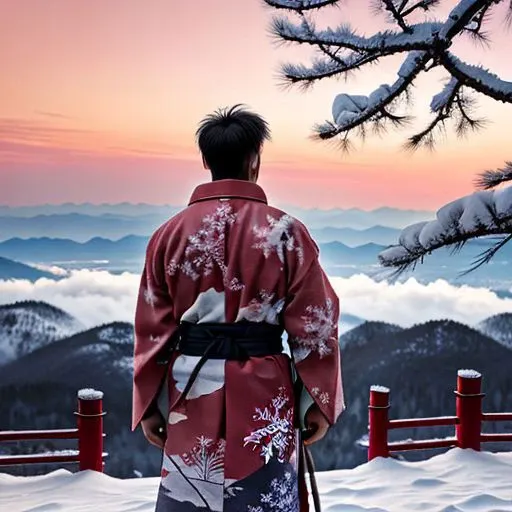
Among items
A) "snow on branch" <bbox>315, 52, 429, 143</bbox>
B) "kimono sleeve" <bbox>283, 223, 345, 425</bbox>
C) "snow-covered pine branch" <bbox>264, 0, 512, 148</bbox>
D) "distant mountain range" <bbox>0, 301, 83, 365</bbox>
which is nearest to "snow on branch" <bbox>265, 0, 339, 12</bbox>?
"snow-covered pine branch" <bbox>264, 0, 512, 148</bbox>

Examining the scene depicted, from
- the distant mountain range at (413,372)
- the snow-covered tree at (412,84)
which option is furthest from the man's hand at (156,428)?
the distant mountain range at (413,372)

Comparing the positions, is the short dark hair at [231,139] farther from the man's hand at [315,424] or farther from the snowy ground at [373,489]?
the snowy ground at [373,489]

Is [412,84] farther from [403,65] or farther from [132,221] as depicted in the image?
[132,221]

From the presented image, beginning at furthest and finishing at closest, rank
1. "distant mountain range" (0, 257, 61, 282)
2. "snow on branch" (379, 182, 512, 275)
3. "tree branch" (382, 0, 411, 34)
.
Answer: "distant mountain range" (0, 257, 61, 282), "tree branch" (382, 0, 411, 34), "snow on branch" (379, 182, 512, 275)

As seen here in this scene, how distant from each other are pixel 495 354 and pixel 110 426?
2194 millimetres

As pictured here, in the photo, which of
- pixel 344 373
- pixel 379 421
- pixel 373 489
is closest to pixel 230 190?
pixel 373 489

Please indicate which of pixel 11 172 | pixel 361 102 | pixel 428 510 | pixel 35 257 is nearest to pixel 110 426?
pixel 35 257

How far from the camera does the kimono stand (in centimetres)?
131

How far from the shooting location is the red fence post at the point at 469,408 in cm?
327

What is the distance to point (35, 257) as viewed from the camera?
361 cm

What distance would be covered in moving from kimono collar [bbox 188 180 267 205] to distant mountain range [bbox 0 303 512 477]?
2354mm

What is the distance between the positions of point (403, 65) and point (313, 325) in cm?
134

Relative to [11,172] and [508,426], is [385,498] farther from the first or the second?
[11,172]

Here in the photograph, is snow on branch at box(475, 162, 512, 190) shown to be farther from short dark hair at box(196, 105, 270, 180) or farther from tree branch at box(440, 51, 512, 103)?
short dark hair at box(196, 105, 270, 180)
